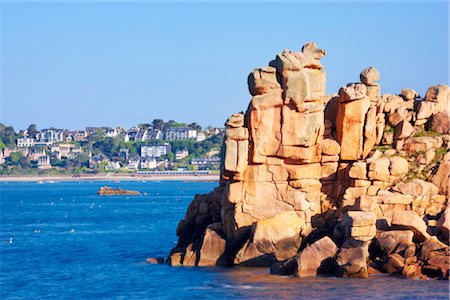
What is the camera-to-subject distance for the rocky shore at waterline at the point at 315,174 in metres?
49.1

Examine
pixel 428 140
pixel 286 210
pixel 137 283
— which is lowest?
pixel 137 283

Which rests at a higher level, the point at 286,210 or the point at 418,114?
the point at 418,114

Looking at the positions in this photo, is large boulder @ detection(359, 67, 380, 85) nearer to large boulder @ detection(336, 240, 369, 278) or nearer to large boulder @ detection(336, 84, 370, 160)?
large boulder @ detection(336, 84, 370, 160)

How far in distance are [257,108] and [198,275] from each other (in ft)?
29.8

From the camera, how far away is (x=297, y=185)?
2051 inches

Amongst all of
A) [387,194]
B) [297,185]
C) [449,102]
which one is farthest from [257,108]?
[449,102]

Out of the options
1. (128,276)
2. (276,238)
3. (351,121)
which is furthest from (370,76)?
(128,276)

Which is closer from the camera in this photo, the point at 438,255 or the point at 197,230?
the point at 438,255

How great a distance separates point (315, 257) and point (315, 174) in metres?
6.79

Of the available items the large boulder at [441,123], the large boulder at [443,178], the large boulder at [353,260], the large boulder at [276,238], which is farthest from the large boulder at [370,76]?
the large boulder at [353,260]

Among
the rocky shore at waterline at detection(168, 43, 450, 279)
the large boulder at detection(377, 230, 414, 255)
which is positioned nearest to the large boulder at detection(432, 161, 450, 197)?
the rocky shore at waterline at detection(168, 43, 450, 279)

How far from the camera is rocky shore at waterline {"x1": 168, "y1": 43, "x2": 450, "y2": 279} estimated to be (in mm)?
49094

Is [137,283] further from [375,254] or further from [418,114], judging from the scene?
[418,114]

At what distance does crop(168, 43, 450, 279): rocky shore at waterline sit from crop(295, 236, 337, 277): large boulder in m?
0.05
